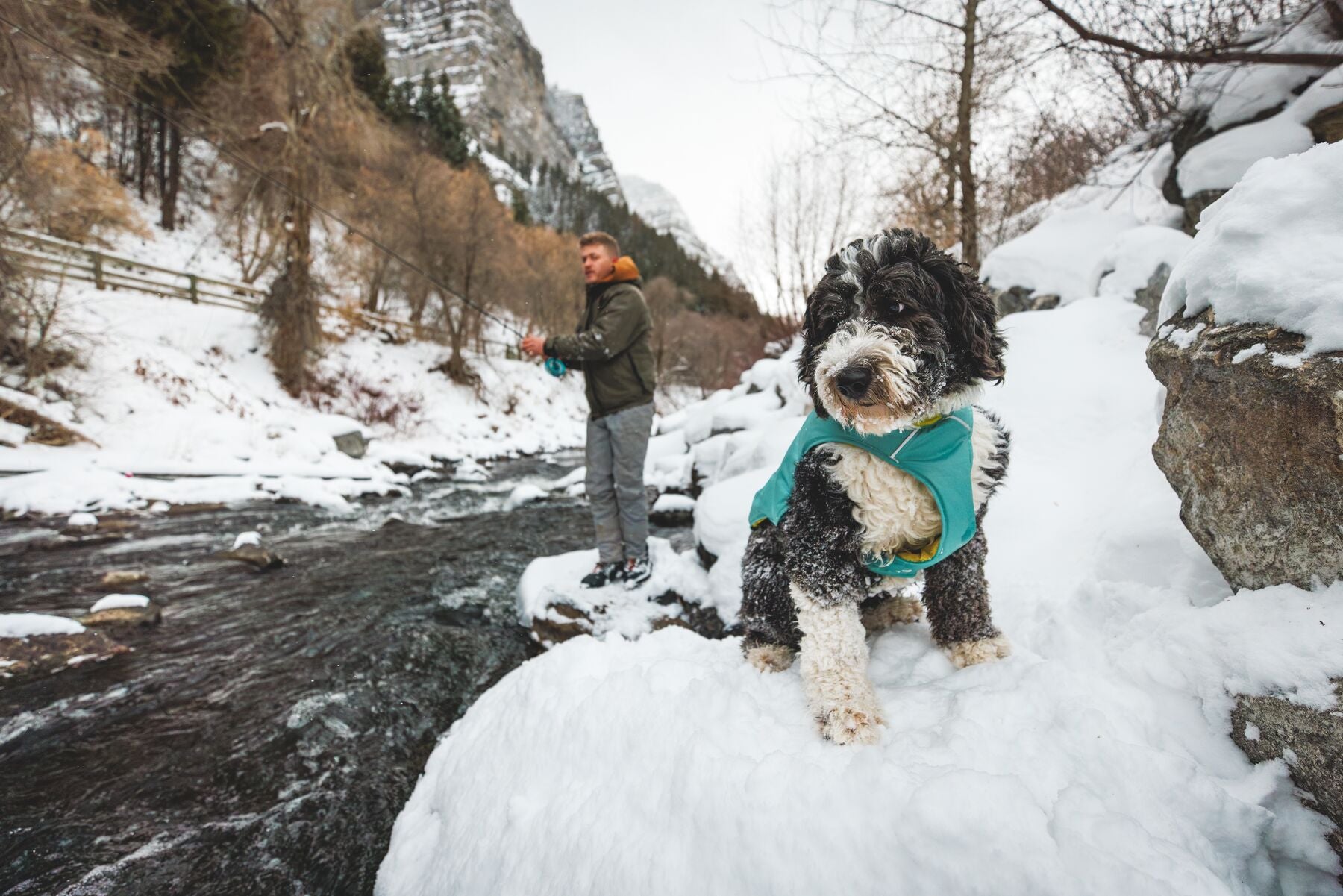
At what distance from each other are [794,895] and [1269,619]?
1459 millimetres

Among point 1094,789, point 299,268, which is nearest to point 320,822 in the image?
point 1094,789

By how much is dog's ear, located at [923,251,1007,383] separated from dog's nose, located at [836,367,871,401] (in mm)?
424

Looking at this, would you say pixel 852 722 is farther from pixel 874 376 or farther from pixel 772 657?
pixel 874 376

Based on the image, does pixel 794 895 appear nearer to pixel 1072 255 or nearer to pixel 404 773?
pixel 404 773

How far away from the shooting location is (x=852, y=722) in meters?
1.60

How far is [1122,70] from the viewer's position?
3.82 meters

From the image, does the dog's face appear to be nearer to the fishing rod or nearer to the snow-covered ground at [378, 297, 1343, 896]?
the snow-covered ground at [378, 297, 1343, 896]

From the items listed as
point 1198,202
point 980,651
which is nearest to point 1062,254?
point 1198,202

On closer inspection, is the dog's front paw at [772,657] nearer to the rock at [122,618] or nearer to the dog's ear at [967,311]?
the dog's ear at [967,311]

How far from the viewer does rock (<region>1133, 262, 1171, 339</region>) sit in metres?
4.68

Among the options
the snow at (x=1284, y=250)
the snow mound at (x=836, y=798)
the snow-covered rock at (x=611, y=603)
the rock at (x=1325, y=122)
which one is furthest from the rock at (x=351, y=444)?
the rock at (x=1325, y=122)

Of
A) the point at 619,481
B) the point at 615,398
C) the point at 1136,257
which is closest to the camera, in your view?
the point at 615,398

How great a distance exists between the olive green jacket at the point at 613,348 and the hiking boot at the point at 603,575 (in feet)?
4.29

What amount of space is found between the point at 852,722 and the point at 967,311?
138 centimetres
